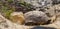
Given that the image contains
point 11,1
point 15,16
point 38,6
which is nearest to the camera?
point 15,16

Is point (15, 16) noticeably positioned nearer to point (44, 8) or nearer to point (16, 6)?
point (16, 6)

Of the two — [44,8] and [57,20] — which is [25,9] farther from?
[57,20]

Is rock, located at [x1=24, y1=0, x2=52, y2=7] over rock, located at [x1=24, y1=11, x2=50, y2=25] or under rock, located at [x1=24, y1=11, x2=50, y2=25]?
over

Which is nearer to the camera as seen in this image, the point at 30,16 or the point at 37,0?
the point at 30,16

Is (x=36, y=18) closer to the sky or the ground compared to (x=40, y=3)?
closer to the ground

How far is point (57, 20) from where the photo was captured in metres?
4.34

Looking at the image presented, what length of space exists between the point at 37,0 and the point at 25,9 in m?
0.83

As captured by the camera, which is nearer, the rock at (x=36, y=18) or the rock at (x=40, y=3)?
the rock at (x=36, y=18)

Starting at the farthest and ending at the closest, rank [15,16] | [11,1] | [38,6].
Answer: [38,6] < [11,1] < [15,16]

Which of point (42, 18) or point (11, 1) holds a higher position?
point (11, 1)

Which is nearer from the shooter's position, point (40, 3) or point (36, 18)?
point (36, 18)

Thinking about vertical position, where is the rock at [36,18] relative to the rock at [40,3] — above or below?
below

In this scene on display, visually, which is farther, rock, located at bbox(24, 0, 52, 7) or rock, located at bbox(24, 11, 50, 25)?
rock, located at bbox(24, 0, 52, 7)

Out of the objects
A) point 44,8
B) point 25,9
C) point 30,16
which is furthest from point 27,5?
point 30,16
